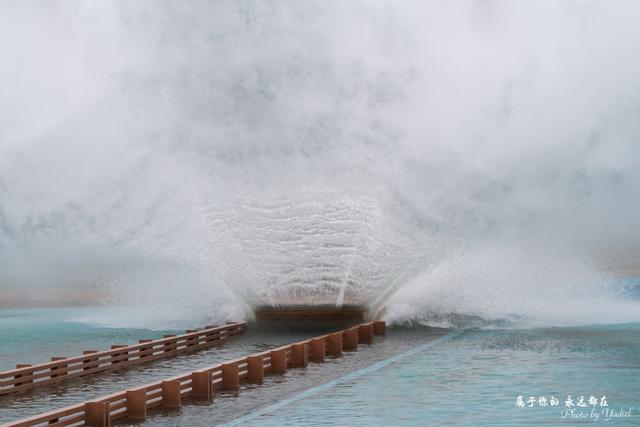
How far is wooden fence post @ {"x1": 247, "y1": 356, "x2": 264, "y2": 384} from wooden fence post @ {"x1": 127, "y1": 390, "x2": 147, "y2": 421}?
758 cm

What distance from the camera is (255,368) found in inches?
1195

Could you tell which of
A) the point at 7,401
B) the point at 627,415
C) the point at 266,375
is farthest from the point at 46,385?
the point at 627,415

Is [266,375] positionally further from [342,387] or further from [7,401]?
[7,401]

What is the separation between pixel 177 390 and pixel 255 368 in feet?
19.3

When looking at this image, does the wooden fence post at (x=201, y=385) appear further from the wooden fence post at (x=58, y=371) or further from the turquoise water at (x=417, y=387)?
the wooden fence post at (x=58, y=371)

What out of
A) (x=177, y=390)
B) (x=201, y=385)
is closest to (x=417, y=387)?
(x=201, y=385)

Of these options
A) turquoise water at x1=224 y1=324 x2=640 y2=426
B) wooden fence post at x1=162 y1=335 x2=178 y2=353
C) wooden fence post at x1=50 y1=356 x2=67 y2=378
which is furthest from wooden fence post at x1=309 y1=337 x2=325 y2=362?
wooden fence post at x1=50 y1=356 x2=67 y2=378

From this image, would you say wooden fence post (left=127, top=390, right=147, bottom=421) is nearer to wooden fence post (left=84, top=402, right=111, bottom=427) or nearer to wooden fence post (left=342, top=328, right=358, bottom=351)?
wooden fence post (left=84, top=402, right=111, bottom=427)

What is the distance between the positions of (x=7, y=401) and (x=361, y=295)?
46.7 m

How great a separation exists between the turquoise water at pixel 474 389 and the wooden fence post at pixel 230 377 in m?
2.36

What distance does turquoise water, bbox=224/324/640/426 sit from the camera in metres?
22.7

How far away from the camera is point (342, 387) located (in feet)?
94.3

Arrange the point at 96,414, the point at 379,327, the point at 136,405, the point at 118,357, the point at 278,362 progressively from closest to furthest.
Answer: the point at 96,414 → the point at 136,405 → the point at 278,362 → the point at 118,357 → the point at 379,327

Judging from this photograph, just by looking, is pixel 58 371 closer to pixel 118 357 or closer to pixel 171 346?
pixel 118 357
